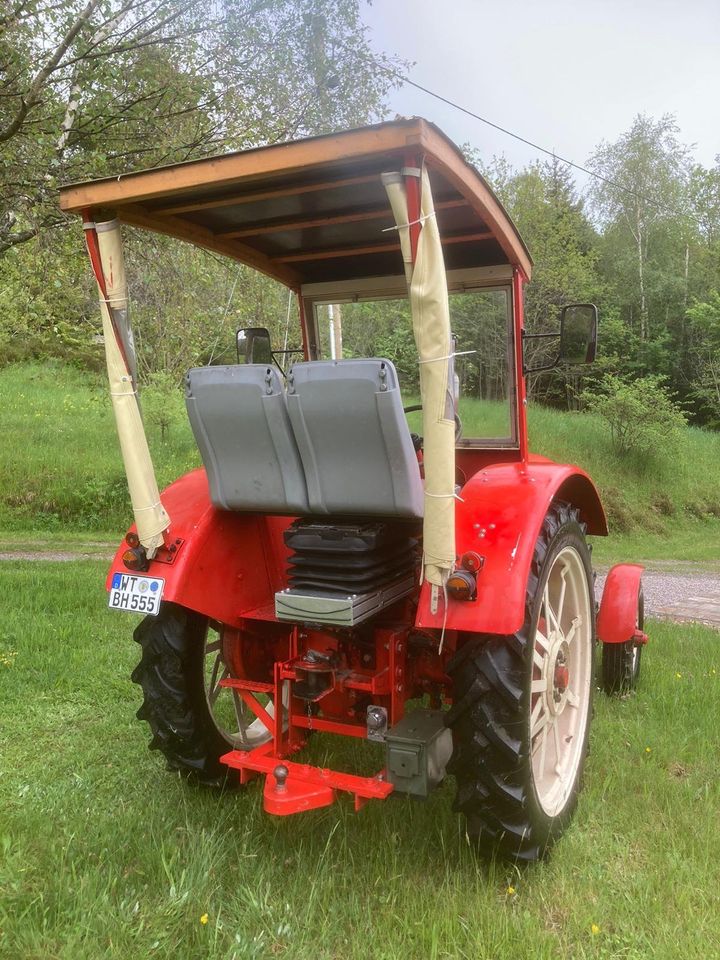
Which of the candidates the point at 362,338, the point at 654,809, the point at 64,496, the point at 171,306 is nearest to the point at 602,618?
the point at 654,809

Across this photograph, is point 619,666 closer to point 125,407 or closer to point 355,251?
point 355,251

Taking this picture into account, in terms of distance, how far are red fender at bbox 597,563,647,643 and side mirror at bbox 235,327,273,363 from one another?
2229 millimetres

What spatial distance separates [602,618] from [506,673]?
1.77 metres

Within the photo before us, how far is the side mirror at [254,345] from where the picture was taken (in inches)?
152

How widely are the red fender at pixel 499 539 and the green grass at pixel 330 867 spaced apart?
95cm

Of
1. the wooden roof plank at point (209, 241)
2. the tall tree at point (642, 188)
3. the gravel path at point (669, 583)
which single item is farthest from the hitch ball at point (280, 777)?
the tall tree at point (642, 188)

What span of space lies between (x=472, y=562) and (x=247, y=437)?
2.88 ft

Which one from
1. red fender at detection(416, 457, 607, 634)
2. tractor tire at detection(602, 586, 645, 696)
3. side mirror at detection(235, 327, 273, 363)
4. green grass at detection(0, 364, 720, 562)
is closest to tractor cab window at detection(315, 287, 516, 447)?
red fender at detection(416, 457, 607, 634)

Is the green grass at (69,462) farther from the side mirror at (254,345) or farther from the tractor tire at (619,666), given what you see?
the tractor tire at (619,666)

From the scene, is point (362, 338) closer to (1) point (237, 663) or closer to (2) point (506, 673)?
(1) point (237, 663)

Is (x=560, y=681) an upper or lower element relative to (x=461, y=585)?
lower

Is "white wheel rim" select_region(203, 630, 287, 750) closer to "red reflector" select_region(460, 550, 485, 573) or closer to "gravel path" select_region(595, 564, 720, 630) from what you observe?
"red reflector" select_region(460, 550, 485, 573)

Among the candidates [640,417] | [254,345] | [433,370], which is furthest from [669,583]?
[433,370]

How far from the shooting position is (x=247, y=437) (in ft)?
8.67
